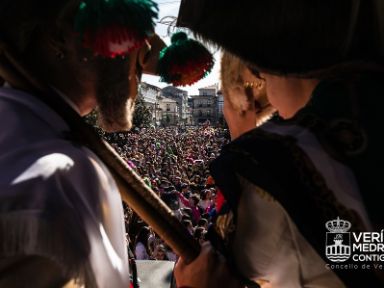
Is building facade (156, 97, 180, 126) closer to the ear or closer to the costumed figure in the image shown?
the ear

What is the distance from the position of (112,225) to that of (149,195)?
203mm

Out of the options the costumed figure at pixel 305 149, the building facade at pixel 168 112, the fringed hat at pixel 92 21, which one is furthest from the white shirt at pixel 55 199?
the building facade at pixel 168 112

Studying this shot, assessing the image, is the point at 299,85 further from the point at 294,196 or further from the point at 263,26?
the point at 294,196

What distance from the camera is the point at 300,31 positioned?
1.21 m

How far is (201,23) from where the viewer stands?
136cm

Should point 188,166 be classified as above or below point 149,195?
below

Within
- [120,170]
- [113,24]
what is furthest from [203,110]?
[113,24]

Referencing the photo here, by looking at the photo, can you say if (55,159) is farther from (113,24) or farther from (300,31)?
(300,31)

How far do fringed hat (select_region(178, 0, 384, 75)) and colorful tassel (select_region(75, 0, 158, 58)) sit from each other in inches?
8.6

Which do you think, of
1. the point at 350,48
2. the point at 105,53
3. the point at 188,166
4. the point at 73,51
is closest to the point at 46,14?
the point at 73,51

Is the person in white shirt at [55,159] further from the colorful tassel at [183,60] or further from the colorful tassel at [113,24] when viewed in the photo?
the colorful tassel at [183,60]

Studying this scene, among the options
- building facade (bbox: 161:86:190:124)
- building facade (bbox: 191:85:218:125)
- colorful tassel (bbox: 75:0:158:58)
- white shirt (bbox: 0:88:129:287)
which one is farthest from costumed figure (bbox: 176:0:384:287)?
building facade (bbox: 161:86:190:124)

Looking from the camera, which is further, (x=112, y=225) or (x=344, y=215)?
(x=112, y=225)

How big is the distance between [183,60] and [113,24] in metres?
0.54
